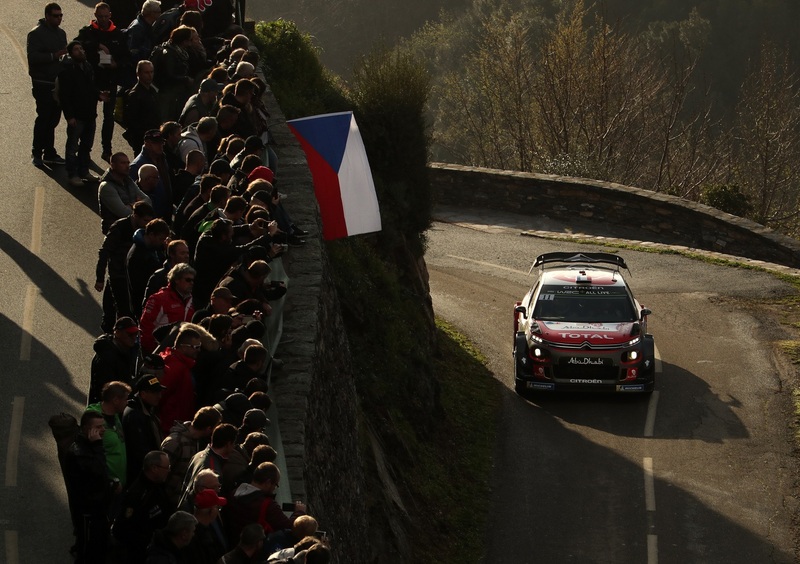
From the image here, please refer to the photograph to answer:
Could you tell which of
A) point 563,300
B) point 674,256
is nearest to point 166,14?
point 563,300

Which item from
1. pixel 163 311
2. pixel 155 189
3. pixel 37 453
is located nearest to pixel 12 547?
pixel 37 453

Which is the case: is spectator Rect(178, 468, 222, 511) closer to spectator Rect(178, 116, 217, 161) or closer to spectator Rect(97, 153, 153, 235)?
spectator Rect(97, 153, 153, 235)

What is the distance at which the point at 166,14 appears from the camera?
18234 mm

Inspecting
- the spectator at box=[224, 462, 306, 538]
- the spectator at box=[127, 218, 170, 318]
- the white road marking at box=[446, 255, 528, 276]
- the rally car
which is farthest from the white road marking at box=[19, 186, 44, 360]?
the white road marking at box=[446, 255, 528, 276]

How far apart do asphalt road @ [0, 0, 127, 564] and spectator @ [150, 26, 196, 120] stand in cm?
156

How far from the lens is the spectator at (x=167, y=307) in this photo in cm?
1056

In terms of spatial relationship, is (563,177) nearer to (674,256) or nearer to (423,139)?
(674,256)

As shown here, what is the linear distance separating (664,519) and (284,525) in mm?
9554

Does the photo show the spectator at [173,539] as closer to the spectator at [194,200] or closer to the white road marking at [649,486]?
the spectator at [194,200]

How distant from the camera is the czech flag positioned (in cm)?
1720

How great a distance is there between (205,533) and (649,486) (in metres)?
10.7

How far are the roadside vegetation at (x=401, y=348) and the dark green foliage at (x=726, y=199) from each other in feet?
37.7

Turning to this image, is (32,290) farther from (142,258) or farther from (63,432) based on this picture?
(63,432)

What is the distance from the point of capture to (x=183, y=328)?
944cm
